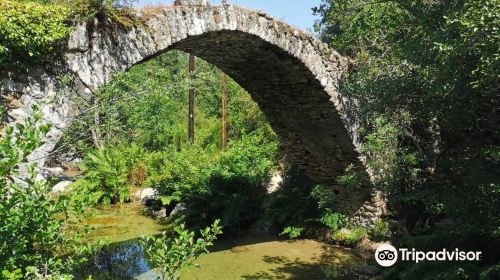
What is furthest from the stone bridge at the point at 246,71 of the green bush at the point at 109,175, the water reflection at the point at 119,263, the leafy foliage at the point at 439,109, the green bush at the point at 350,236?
the green bush at the point at 109,175

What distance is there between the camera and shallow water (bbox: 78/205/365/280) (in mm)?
7031

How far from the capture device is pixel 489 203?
13.7 ft

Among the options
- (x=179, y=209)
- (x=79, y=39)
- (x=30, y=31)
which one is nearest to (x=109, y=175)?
(x=179, y=209)

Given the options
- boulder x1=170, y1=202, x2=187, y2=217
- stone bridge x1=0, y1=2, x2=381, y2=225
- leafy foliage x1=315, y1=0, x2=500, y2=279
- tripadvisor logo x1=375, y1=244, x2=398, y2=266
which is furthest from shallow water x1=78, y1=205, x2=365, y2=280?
leafy foliage x1=315, y1=0, x2=500, y2=279

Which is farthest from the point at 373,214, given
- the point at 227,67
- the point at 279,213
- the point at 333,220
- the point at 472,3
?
the point at 472,3

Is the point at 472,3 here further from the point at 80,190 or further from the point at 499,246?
the point at 80,190

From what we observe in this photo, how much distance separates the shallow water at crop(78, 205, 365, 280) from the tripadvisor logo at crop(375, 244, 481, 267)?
1.25m

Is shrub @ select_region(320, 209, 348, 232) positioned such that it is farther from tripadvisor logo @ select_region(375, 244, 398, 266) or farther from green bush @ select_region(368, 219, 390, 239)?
tripadvisor logo @ select_region(375, 244, 398, 266)

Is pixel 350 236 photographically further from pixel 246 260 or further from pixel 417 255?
pixel 417 255

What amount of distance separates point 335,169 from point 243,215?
2308 millimetres

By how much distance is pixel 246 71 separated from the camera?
7.82m

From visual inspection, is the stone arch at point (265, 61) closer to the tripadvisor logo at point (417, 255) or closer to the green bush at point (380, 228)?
the green bush at point (380, 228)

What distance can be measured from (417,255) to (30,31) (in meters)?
4.78

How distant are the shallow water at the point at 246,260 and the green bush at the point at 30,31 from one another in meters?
3.10
